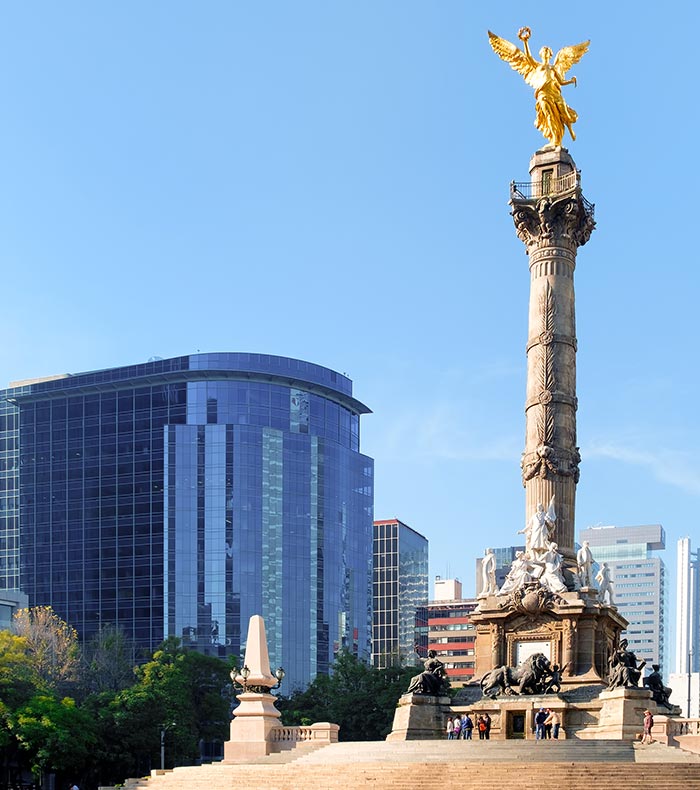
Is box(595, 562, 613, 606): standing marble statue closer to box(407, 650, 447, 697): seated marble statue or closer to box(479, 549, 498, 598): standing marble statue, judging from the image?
box(479, 549, 498, 598): standing marble statue

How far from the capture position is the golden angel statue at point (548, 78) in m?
59.2

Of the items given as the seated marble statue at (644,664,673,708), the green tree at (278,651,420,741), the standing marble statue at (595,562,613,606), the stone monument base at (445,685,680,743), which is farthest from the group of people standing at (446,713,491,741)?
the green tree at (278,651,420,741)

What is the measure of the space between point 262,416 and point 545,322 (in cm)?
8122

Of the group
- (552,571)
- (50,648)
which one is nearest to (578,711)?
(552,571)

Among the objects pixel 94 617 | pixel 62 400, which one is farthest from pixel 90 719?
pixel 62 400

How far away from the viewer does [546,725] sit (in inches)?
1802

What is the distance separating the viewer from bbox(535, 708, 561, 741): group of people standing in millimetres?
45312

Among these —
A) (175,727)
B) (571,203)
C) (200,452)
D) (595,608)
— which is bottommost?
(175,727)

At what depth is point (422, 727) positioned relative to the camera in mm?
48906

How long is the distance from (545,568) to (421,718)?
7710mm

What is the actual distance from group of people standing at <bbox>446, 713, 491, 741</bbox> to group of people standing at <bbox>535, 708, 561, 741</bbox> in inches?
68.1

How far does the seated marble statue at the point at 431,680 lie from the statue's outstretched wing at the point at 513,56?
25.4 meters

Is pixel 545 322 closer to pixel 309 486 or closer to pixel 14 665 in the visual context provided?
pixel 14 665

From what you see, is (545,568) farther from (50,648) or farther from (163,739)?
(50,648)
